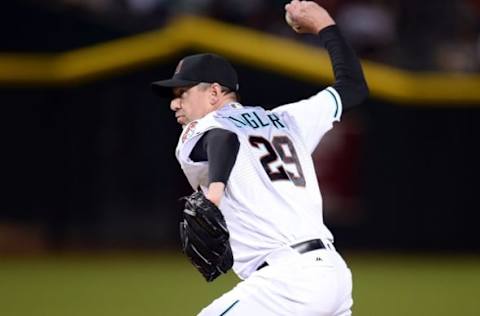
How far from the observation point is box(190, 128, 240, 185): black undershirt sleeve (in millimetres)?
4207

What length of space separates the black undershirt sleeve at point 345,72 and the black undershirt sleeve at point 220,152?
92 cm

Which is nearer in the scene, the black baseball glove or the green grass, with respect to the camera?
the black baseball glove

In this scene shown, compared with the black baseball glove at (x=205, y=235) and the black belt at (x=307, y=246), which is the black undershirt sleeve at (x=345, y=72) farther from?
the black baseball glove at (x=205, y=235)

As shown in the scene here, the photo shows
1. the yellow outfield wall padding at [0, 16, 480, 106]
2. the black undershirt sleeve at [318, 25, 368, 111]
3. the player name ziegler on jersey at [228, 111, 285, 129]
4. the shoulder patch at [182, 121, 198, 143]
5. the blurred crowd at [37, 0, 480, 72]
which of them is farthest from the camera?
the blurred crowd at [37, 0, 480, 72]

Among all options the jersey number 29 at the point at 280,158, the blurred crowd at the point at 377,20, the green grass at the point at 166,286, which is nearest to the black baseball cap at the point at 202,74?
the jersey number 29 at the point at 280,158

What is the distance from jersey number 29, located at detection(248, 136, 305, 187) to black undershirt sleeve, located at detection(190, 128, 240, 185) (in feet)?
0.58

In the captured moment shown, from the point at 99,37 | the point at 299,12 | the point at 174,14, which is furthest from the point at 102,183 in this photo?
the point at 299,12

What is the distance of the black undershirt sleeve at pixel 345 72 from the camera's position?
5074mm

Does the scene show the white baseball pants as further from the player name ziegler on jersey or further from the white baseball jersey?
the player name ziegler on jersey

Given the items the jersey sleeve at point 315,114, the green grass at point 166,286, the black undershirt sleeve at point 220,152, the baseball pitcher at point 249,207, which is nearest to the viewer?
the black undershirt sleeve at point 220,152

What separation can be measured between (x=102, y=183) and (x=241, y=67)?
188 cm

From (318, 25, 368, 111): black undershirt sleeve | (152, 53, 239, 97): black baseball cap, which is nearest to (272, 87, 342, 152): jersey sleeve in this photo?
(318, 25, 368, 111): black undershirt sleeve

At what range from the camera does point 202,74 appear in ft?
15.0

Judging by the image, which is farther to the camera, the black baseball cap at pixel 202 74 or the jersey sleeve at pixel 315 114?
the jersey sleeve at pixel 315 114
